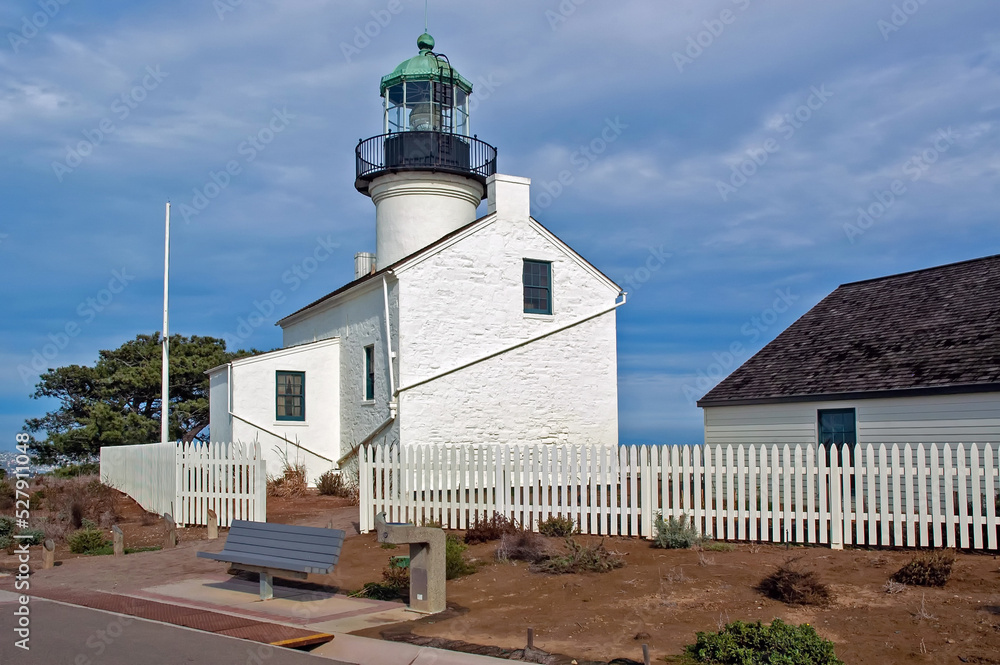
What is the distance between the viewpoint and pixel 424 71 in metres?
22.5

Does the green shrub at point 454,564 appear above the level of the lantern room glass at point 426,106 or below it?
below

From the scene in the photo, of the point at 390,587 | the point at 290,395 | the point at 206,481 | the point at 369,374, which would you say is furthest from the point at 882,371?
the point at 290,395

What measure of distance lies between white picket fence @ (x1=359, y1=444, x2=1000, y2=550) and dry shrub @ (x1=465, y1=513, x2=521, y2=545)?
259 millimetres

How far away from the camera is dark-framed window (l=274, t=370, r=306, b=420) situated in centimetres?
2062

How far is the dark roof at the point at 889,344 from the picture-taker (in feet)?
48.1

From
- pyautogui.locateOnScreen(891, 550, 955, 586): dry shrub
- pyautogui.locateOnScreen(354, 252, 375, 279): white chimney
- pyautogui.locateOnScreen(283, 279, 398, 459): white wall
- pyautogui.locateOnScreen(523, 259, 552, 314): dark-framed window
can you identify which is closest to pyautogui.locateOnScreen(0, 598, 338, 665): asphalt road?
pyautogui.locateOnScreen(891, 550, 955, 586): dry shrub

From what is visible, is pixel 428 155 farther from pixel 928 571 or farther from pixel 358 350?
pixel 928 571

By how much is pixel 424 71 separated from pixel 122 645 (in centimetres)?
1821

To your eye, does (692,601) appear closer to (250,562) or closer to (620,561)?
(620,561)

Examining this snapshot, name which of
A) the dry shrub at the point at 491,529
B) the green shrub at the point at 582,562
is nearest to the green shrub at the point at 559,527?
the dry shrub at the point at 491,529

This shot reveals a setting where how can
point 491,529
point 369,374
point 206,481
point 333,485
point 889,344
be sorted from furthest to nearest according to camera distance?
point 333,485 < point 369,374 < point 889,344 < point 206,481 < point 491,529

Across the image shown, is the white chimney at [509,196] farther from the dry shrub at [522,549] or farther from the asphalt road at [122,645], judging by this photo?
the asphalt road at [122,645]

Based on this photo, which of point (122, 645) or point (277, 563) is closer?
point (122, 645)

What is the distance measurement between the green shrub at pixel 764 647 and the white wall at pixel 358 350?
1210 cm
